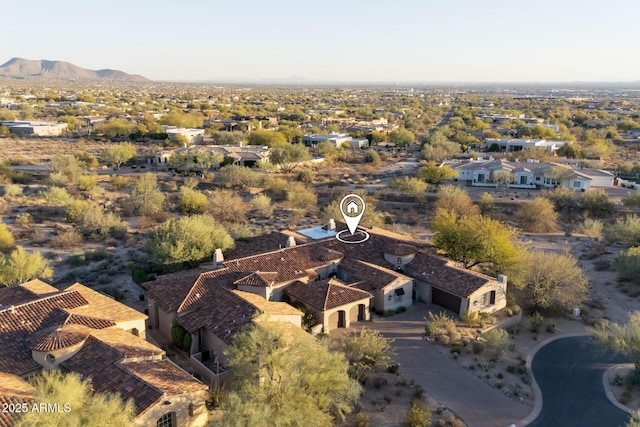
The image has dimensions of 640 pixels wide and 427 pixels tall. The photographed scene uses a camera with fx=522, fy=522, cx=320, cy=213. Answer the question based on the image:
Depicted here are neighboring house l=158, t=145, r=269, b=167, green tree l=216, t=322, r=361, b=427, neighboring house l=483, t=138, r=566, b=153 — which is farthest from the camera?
neighboring house l=483, t=138, r=566, b=153

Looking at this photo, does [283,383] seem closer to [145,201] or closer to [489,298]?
[489,298]

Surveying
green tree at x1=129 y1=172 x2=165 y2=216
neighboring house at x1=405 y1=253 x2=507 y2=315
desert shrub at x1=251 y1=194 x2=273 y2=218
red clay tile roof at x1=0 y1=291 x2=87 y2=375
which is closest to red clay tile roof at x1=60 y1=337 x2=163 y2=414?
red clay tile roof at x1=0 y1=291 x2=87 y2=375

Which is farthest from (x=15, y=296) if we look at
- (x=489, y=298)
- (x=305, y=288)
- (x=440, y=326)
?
(x=489, y=298)

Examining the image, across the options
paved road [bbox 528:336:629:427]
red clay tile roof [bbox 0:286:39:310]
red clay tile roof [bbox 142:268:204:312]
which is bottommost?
paved road [bbox 528:336:629:427]

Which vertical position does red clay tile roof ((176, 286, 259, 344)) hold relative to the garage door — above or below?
above

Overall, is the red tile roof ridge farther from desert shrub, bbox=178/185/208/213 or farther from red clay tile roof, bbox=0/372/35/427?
desert shrub, bbox=178/185/208/213
